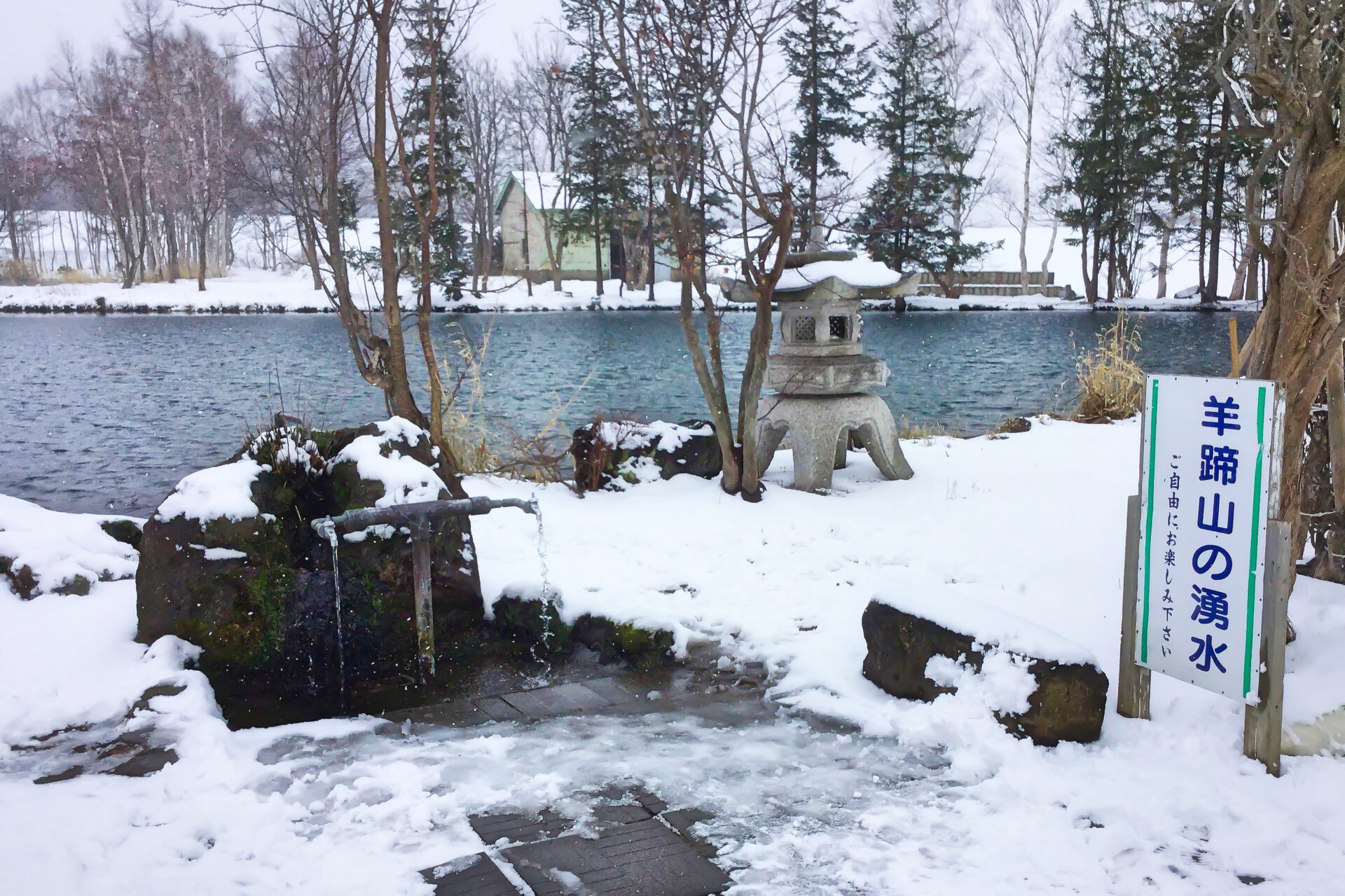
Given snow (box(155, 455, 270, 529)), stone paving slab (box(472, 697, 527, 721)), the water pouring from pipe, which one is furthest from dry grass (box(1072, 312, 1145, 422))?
snow (box(155, 455, 270, 529))

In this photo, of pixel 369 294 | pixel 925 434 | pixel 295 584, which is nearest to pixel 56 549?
pixel 295 584

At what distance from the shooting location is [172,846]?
3223mm

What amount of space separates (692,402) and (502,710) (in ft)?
46.1

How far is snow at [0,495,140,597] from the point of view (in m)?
5.66

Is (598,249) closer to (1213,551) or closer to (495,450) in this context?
(495,450)

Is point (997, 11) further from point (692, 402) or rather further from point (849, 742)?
point (849, 742)

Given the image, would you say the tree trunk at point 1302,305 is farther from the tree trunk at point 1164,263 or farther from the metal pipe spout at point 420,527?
the tree trunk at point 1164,263

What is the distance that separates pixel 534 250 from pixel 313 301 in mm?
11828

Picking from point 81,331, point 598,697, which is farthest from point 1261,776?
point 81,331

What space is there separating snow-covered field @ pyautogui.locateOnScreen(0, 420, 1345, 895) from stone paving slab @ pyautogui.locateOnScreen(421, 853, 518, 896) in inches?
2.4

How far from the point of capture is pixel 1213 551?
368cm

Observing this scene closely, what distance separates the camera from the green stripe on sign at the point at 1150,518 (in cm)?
385

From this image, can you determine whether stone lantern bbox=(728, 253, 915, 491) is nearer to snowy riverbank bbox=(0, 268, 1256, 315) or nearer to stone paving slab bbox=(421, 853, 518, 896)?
stone paving slab bbox=(421, 853, 518, 896)

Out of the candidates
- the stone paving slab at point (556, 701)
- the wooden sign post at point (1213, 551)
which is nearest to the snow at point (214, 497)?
the stone paving slab at point (556, 701)
